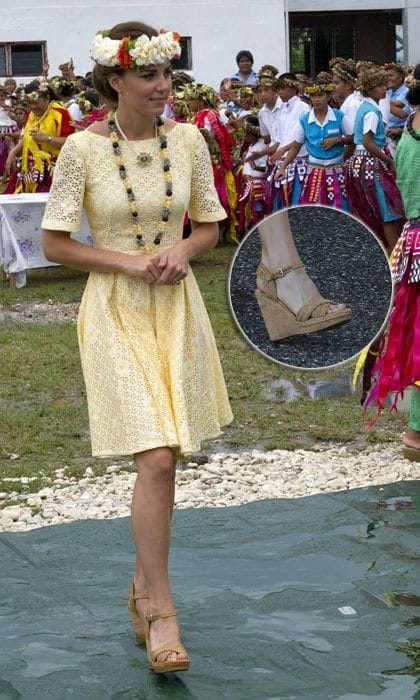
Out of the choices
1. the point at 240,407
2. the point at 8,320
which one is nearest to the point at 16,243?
the point at 8,320

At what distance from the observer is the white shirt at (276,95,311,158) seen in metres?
13.4

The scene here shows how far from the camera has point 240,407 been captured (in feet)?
24.6

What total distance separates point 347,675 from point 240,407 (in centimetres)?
398

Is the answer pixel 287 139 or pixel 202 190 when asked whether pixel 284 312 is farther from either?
pixel 287 139

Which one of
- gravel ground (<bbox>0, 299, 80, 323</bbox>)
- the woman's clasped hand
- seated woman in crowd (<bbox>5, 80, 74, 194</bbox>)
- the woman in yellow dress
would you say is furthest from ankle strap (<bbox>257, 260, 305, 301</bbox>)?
seated woman in crowd (<bbox>5, 80, 74, 194</bbox>)

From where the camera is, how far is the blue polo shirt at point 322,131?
12.2 metres

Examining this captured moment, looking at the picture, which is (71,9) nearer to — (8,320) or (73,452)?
(8,320)

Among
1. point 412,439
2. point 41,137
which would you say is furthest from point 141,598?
point 41,137

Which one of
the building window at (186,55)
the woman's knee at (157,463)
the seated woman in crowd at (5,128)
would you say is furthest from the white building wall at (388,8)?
the woman's knee at (157,463)

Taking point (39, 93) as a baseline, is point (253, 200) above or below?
below

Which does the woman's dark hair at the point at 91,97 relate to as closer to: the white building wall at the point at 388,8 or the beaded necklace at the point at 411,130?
the beaded necklace at the point at 411,130

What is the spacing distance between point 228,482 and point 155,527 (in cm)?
236

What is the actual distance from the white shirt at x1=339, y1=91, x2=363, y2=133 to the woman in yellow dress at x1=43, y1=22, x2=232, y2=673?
29.0ft

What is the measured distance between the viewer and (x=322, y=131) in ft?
40.0
